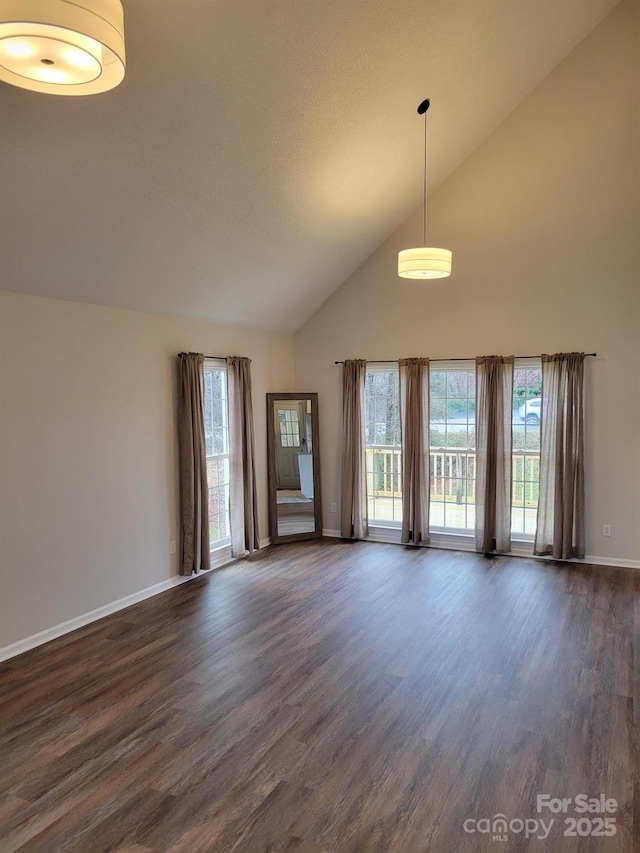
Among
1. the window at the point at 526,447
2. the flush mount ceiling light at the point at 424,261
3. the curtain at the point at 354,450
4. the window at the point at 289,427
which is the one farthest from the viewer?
the window at the point at 289,427

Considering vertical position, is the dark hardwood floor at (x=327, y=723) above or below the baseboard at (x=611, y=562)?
below

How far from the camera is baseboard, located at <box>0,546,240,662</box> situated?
3952mm

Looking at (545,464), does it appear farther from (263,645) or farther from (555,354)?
(263,645)

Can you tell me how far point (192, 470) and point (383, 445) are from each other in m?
2.45

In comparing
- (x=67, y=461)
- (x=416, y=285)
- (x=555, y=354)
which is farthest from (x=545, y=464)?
(x=67, y=461)

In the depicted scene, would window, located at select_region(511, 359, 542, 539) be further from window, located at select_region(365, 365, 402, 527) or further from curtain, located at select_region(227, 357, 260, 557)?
curtain, located at select_region(227, 357, 260, 557)

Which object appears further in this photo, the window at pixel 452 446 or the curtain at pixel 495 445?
the window at pixel 452 446

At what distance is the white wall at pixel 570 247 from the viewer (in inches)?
216

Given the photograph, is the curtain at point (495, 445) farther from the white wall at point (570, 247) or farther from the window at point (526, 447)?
the white wall at point (570, 247)

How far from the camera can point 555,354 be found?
5.81 m

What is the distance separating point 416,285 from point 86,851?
18.7 ft

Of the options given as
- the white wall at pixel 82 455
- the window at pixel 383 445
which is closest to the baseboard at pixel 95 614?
the white wall at pixel 82 455

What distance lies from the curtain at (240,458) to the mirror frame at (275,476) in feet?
1.76

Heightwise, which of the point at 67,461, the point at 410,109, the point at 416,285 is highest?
the point at 410,109
